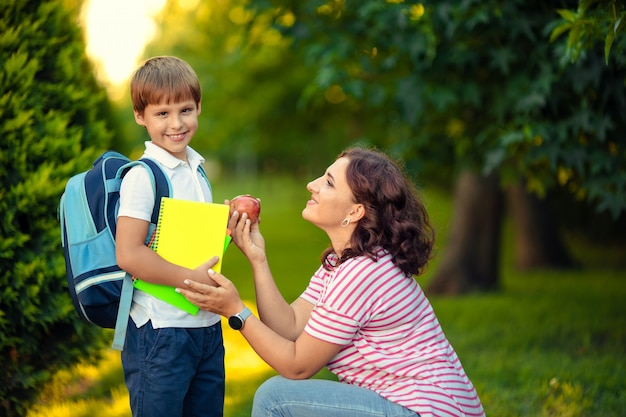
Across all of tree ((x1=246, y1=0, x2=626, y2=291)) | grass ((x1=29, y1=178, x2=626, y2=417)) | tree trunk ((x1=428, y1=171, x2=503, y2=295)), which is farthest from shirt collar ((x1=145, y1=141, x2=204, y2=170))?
tree trunk ((x1=428, y1=171, x2=503, y2=295))

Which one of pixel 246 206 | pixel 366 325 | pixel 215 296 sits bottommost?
pixel 366 325

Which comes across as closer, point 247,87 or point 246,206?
point 246,206

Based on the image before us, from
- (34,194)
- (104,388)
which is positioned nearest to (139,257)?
(34,194)

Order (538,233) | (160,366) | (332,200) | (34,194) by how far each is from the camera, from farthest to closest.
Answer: (538,233) < (34,194) < (332,200) < (160,366)

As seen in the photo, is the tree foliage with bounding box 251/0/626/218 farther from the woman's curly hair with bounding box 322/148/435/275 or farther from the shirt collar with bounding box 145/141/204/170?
the shirt collar with bounding box 145/141/204/170

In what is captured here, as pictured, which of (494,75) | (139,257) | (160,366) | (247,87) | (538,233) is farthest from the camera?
(247,87)

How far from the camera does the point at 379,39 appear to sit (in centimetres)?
535

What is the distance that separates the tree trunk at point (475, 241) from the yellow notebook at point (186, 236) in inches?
261

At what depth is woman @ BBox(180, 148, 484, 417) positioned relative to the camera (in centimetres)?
263

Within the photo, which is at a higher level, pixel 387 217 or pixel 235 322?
pixel 387 217

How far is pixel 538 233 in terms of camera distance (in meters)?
11.4

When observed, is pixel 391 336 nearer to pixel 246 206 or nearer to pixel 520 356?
pixel 246 206

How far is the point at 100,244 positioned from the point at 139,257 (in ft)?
0.74

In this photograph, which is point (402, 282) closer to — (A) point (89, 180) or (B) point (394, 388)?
(B) point (394, 388)
